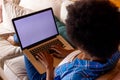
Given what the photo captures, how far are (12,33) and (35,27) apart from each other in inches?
23.4

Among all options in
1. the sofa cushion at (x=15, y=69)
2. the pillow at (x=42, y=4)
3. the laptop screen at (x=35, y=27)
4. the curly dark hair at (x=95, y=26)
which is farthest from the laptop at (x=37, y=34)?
the curly dark hair at (x=95, y=26)

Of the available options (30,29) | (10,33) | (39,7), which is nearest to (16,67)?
(30,29)

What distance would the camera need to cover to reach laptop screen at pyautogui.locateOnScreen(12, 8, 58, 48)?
4.91 feet

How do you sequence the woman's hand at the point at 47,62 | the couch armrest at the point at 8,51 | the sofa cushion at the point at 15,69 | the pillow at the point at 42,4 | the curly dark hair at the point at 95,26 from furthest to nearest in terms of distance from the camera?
the pillow at the point at 42,4
the couch armrest at the point at 8,51
the sofa cushion at the point at 15,69
the woman's hand at the point at 47,62
the curly dark hair at the point at 95,26

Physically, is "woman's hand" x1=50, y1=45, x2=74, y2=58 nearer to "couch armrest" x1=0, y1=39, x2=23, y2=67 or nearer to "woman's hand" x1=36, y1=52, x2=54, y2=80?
"woman's hand" x1=36, y1=52, x2=54, y2=80

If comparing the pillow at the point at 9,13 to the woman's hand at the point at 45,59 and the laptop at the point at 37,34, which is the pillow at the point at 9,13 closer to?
the laptop at the point at 37,34

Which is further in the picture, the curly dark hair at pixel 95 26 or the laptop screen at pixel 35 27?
the laptop screen at pixel 35 27

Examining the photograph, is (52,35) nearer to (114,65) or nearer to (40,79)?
(40,79)

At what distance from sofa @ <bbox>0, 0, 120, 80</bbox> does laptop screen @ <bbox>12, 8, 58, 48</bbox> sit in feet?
0.89

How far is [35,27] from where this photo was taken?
157cm

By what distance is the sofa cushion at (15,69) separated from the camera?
161 centimetres

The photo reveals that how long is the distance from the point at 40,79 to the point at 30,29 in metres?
0.39

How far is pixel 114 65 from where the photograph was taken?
41.6 inches

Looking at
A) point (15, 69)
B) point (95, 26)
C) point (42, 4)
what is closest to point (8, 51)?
point (15, 69)
